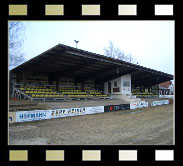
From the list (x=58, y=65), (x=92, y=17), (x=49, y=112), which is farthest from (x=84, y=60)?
(x=92, y=17)

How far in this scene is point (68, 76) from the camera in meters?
24.9

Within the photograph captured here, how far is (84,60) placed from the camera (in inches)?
759

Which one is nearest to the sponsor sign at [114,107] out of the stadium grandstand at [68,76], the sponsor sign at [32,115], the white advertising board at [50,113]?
the white advertising board at [50,113]

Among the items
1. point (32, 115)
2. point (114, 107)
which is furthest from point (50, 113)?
point (114, 107)

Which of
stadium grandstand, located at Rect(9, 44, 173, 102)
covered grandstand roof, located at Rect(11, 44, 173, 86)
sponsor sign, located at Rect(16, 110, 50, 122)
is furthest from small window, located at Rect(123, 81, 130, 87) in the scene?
sponsor sign, located at Rect(16, 110, 50, 122)

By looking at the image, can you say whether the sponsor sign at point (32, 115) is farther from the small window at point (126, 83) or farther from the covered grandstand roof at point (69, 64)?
the small window at point (126, 83)

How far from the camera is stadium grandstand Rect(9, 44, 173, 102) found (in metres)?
17.6

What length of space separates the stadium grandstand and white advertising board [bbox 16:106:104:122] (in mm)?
3947

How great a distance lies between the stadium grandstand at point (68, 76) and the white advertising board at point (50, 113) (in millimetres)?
3947

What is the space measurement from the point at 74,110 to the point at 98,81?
1505 cm

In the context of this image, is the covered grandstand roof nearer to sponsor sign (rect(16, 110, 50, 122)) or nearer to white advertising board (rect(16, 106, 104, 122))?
white advertising board (rect(16, 106, 104, 122))

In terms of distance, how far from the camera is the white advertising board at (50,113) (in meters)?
11.8
